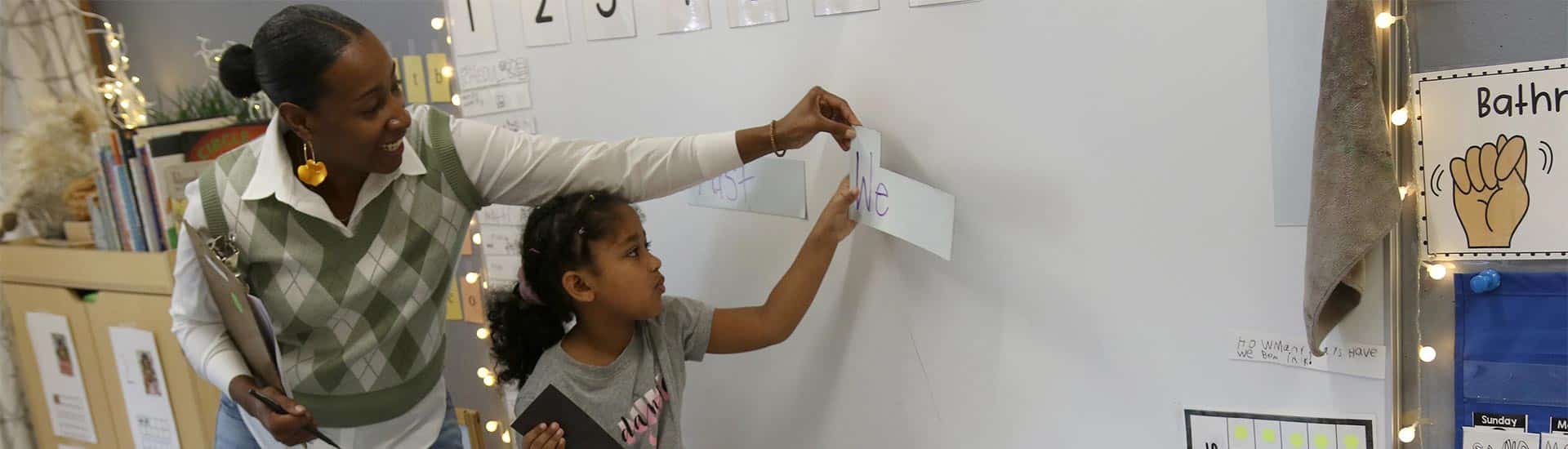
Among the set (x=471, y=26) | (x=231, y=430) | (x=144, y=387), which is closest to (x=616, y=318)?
(x=231, y=430)

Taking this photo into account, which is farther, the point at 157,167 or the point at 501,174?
the point at 157,167

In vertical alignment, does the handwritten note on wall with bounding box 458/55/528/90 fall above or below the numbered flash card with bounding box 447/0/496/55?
below

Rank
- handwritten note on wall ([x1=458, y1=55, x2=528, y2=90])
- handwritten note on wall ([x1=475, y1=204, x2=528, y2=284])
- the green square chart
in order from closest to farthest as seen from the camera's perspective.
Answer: the green square chart → handwritten note on wall ([x1=458, y1=55, x2=528, y2=90]) → handwritten note on wall ([x1=475, y1=204, x2=528, y2=284])

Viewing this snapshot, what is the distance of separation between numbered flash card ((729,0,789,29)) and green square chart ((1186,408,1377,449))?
687 millimetres

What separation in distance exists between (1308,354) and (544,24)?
115 centimetres

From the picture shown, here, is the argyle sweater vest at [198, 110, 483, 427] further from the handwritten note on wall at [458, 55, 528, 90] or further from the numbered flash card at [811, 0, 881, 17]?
the numbered flash card at [811, 0, 881, 17]

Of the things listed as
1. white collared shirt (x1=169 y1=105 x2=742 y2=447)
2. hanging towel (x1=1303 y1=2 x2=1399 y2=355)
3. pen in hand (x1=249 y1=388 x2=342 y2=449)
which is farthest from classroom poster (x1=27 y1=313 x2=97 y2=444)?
hanging towel (x1=1303 y1=2 x2=1399 y2=355)

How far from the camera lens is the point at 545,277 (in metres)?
1.39

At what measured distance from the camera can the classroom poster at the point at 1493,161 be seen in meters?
0.98

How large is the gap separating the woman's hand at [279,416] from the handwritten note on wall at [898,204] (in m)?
0.69

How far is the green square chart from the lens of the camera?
43.7 inches

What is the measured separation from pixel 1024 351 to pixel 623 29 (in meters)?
0.73

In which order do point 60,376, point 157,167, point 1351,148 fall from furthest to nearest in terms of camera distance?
point 60,376 < point 157,167 < point 1351,148

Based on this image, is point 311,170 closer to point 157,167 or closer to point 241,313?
point 241,313
